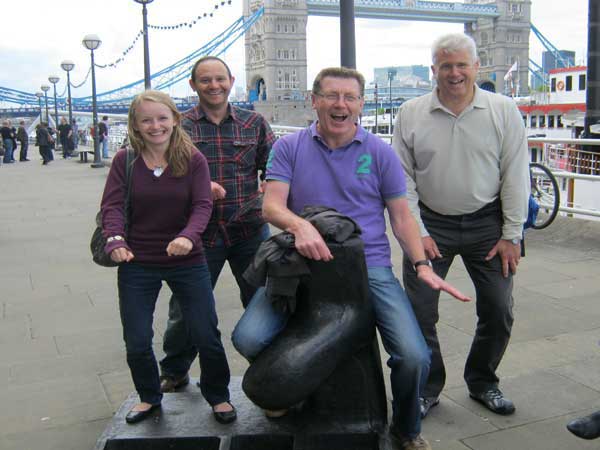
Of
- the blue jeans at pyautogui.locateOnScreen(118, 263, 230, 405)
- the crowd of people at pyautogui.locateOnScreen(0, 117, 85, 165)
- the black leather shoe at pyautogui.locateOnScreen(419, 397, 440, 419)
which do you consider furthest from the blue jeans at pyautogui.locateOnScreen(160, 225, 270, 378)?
the crowd of people at pyautogui.locateOnScreen(0, 117, 85, 165)

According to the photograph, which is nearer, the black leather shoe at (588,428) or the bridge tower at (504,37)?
the black leather shoe at (588,428)

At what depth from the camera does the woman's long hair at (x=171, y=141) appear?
2.82m

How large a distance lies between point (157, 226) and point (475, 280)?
4.75ft

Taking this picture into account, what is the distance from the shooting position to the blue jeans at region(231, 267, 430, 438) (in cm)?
245

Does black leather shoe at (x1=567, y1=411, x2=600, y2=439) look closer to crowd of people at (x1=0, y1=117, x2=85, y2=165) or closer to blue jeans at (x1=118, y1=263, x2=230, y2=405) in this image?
blue jeans at (x1=118, y1=263, x2=230, y2=405)

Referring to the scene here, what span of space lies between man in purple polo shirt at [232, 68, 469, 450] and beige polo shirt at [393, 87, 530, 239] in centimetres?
47

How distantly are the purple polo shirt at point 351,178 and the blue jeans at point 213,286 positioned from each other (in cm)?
72

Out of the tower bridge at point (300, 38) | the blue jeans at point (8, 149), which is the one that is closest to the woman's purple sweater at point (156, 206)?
the blue jeans at point (8, 149)

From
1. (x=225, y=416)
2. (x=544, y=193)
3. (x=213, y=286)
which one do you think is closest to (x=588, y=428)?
(x=225, y=416)

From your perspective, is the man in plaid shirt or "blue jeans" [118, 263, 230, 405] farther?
the man in plaid shirt

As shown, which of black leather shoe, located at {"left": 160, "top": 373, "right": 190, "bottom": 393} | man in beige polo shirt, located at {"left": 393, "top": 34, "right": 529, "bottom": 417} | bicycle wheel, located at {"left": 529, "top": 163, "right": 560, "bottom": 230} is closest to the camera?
man in beige polo shirt, located at {"left": 393, "top": 34, "right": 529, "bottom": 417}

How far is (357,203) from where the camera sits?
260cm

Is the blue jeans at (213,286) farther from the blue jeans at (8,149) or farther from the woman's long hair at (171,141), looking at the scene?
the blue jeans at (8,149)

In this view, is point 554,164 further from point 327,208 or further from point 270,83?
point 270,83
